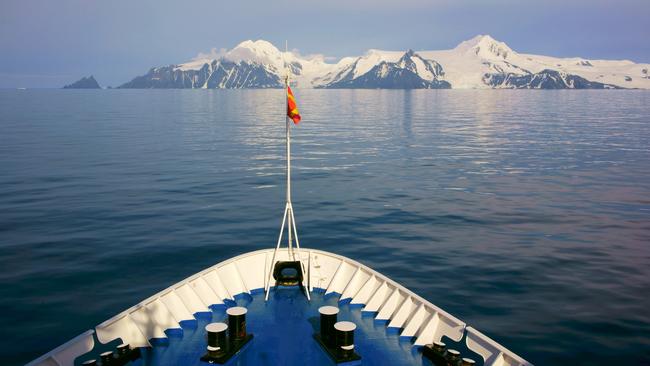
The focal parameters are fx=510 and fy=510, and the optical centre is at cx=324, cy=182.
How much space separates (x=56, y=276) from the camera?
25422 millimetres

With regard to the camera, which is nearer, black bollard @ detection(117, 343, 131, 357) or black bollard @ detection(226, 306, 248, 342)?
black bollard @ detection(117, 343, 131, 357)

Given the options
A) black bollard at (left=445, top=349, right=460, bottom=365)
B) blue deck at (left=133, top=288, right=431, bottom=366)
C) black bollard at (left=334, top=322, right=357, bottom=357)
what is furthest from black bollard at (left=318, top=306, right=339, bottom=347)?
black bollard at (left=445, top=349, right=460, bottom=365)

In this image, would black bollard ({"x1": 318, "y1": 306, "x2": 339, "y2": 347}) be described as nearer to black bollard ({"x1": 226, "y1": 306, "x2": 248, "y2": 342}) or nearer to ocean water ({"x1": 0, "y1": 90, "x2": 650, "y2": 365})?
black bollard ({"x1": 226, "y1": 306, "x2": 248, "y2": 342})

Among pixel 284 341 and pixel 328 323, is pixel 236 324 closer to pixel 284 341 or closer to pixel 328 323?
pixel 284 341

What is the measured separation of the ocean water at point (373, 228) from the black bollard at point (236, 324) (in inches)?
311

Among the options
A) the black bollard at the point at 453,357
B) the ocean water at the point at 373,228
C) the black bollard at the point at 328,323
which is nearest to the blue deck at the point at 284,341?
the black bollard at the point at 328,323

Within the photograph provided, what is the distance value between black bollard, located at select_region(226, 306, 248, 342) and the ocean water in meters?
7.91

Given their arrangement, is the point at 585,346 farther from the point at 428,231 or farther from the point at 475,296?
the point at 428,231

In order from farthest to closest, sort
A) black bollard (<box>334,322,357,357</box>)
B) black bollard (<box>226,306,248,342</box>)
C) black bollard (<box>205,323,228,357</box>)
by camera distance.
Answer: black bollard (<box>226,306,248,342</box>) < black bollard (<box>334,322,357,357</box>) < black bollard (<box>205,323,228,357</box>)

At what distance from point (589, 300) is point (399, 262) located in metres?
9.50

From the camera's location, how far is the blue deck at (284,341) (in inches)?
594

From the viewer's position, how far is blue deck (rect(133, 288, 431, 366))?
49.5 feet

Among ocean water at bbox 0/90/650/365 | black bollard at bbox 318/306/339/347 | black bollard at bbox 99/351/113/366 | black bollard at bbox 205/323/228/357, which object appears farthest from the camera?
ocean water at bbox 0/90/650/365

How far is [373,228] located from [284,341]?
19.3 metres
